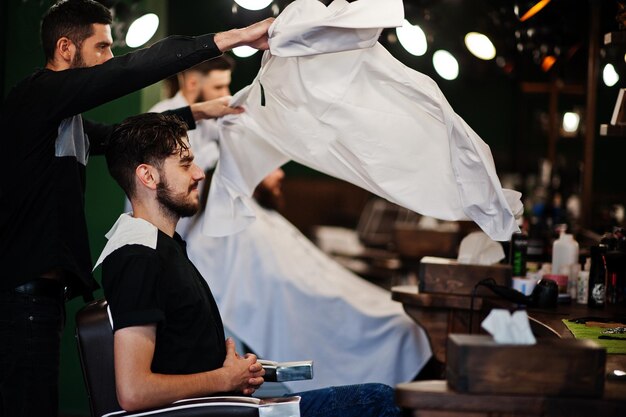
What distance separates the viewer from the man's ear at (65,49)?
2486mm

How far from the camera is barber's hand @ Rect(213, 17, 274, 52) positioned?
2242mm

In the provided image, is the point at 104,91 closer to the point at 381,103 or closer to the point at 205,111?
the point at 205,111

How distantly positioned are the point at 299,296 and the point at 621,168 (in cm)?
221

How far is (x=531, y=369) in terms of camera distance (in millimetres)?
1570

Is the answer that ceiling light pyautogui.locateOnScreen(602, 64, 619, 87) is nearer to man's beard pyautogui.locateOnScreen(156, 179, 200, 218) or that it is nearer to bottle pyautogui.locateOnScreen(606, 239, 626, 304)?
bottle pyautogui.locateOnScreen(606, 239, 626, 304)

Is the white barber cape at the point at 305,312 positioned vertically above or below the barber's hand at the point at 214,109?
below

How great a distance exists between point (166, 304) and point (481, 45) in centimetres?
291

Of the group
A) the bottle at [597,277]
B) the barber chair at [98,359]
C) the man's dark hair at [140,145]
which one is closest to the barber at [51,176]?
the man's dark hair at [140,145]

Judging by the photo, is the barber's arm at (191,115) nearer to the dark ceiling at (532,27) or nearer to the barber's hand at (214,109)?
the barber's hand at (214,109)

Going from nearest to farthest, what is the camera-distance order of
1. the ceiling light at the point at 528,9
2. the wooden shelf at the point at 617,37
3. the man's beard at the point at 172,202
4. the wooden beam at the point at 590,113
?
the man's beard at the point at 172,202 → the wooden shelf at the point at 617,37 → the ceiling light at the point at 528,9 → the wooden beam at the point at 590,113

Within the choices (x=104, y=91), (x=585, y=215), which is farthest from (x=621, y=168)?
(x=104, y=91)

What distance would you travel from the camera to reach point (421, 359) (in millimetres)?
3904

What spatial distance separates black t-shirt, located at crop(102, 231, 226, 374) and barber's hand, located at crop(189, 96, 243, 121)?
810mm

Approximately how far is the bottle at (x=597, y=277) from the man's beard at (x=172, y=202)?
1.50 metres
